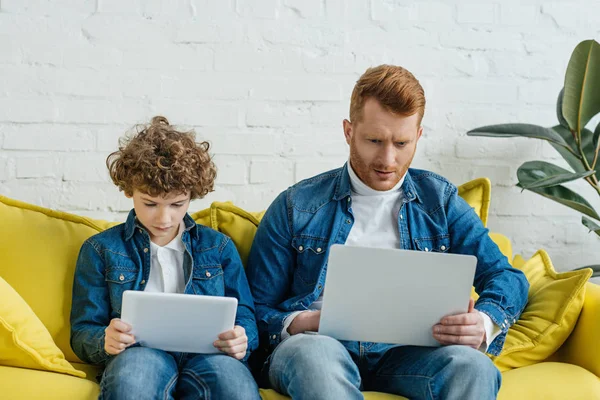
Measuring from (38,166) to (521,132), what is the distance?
152 centimetres

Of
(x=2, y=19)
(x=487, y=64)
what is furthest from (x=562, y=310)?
(x=2, y=19)

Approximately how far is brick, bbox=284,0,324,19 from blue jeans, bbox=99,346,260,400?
126cm

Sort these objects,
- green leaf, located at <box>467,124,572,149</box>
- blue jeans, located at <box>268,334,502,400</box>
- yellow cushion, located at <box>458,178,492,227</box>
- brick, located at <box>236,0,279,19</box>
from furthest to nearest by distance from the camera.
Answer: brick, located at <box>236,0,279,19</box> → green leaf, located at <box>467,124,572,149</box> → yellow cushion, located at <box>458,178,492,227</box> → blue jeans, located at <box>268,334,502,400</box>

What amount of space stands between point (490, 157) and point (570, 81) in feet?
1.35

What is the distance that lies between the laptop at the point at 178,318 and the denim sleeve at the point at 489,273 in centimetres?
63

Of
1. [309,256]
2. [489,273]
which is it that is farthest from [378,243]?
[489,273]

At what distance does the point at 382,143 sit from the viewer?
190cm

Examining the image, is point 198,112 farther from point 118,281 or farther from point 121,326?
point 121,326

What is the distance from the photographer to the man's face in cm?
188

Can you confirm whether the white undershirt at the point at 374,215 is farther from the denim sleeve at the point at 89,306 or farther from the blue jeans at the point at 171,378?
the denim sleeve at the point at 89,306

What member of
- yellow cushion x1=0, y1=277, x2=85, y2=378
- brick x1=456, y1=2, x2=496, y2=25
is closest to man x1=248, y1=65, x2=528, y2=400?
yellow cushion x1=0, y1=277, x2=85, y2=378

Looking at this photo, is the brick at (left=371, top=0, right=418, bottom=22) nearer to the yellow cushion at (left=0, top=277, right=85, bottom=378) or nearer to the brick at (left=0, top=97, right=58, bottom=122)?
the brick at (left=0, top=97, right=58, bottom=122)

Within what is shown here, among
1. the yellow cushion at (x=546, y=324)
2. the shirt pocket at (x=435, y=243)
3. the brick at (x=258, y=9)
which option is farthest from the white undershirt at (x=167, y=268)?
the brick at (x=258, y=9)

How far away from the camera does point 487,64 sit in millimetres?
2664
